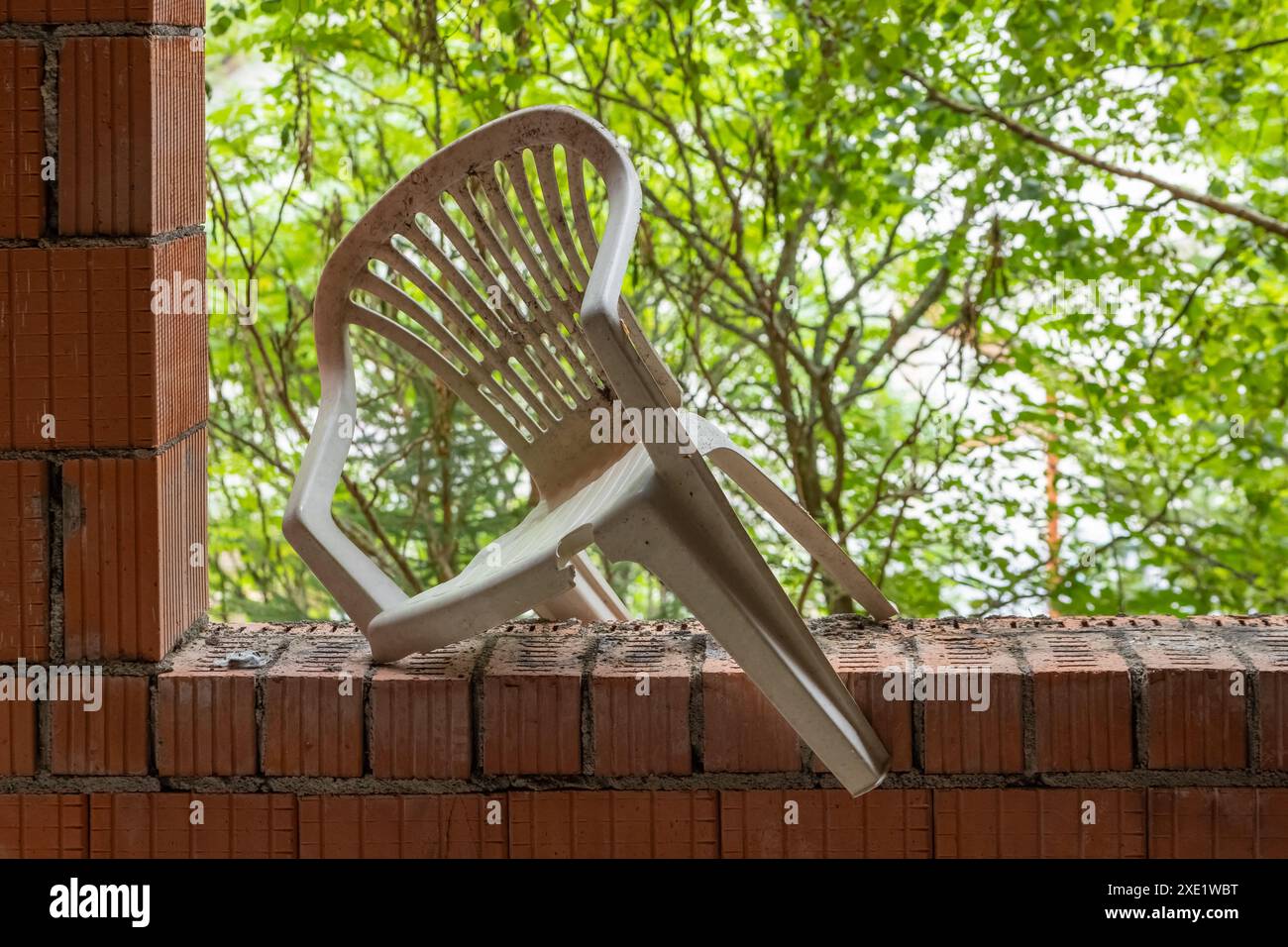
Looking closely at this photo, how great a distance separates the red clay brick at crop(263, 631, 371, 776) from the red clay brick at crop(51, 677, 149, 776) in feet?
0.51

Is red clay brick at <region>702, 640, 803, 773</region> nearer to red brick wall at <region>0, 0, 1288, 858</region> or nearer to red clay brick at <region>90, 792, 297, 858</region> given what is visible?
red brick wall at <region>0, 0, 1288, 858</region>

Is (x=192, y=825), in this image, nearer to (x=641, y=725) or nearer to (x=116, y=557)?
(x=116, y=557)

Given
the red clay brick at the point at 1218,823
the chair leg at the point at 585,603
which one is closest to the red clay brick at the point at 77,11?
the chair leg at the point at 585,603

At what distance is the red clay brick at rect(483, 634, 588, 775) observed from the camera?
1.54 meters

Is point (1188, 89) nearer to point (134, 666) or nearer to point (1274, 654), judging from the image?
point (1274, 654)

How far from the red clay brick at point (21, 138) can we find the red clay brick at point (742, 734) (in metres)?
0.98

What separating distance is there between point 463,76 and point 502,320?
1.50 metres

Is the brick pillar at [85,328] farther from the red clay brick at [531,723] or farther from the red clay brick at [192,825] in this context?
the red clay brick at [531,723]

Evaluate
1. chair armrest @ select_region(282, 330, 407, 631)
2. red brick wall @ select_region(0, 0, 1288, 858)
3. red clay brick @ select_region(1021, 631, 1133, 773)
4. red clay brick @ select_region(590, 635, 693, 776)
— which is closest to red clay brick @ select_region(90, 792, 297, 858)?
red brick wall @ select_region(0, 0, 1288, 858)

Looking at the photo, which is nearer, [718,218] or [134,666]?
[134,666]

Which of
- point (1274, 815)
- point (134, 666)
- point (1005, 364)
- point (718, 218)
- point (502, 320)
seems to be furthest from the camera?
point (718, 218)

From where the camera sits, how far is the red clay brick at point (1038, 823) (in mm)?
1501

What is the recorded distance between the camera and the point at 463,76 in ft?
9.95
